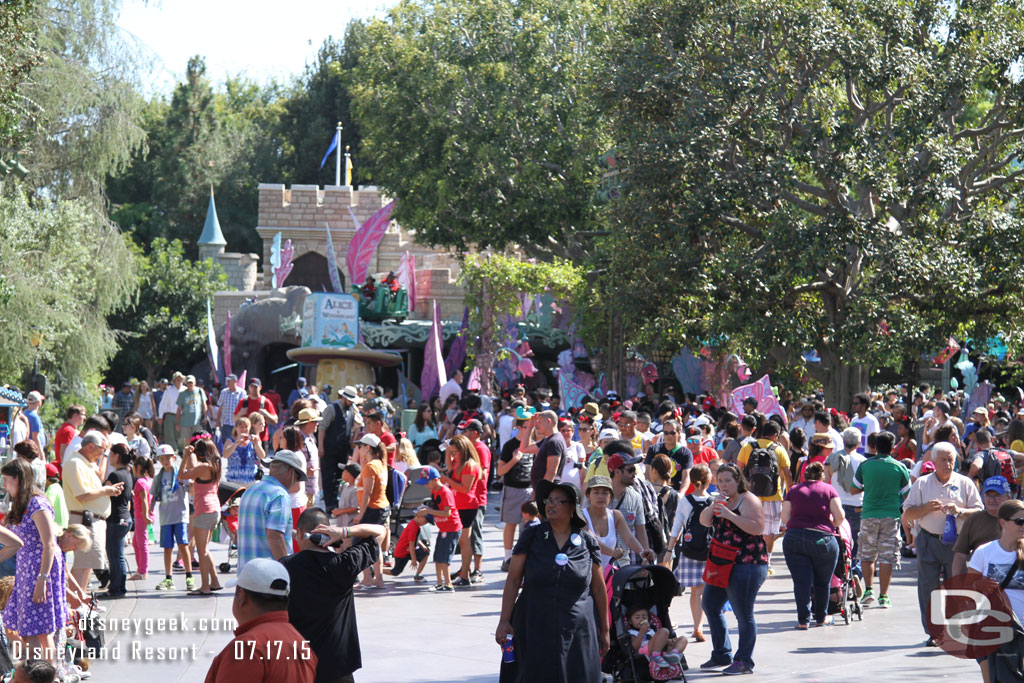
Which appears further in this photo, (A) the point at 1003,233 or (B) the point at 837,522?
(A) the point at 1003,233

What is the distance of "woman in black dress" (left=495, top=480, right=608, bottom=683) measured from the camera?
6.36m

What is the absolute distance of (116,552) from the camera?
11.5m

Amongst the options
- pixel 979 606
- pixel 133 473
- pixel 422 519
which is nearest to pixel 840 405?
pixel 422 519

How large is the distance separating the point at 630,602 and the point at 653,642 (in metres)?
0.31

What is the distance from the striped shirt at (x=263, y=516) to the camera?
24.8ft

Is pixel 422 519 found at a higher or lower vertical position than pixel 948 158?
lower

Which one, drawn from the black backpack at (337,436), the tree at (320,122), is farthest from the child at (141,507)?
the tree at (320,122)

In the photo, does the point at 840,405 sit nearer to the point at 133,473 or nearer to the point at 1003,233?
the point at 1003,233

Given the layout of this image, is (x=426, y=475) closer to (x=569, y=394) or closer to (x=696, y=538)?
(x=696, y=538)

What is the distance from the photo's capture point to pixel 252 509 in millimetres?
7676

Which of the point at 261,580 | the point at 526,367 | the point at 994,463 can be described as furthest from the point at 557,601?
the point at 526,367

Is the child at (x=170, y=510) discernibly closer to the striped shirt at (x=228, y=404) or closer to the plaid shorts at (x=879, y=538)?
the plaid shorts at (x=879, y=538)

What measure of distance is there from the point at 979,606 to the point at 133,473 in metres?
7.92

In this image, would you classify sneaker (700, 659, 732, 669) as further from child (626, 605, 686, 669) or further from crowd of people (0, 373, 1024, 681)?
child (626, 605, 686, 669)
